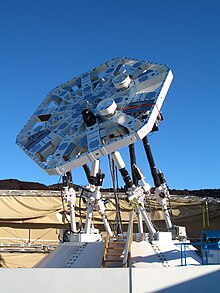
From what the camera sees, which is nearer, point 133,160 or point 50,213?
point 133,160

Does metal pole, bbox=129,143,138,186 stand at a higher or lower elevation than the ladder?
higher

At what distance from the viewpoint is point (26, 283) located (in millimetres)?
10969

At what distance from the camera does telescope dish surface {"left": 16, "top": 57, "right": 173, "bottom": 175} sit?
14.6m

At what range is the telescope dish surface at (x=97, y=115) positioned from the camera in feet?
48.0

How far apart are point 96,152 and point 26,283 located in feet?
17.0

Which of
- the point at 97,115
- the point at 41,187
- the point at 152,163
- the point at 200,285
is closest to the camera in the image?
the point at 200,285

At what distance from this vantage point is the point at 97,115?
53.2 ft

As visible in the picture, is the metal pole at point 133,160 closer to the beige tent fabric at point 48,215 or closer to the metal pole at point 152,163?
the metal pole at point 152,163

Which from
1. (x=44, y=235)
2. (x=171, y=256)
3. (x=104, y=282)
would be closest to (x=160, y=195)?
(x=171, y=256)

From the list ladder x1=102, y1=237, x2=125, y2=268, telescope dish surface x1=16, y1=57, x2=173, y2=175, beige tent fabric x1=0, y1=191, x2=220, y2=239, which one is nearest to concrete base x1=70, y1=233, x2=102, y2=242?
ladder x1=102, y1=237, x2=125, y2=268

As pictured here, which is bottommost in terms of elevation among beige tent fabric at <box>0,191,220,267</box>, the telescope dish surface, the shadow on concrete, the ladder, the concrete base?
the shadow on concrete

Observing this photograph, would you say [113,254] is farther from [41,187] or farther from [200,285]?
[41,187]

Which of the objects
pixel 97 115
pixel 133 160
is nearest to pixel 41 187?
pixel 133 160

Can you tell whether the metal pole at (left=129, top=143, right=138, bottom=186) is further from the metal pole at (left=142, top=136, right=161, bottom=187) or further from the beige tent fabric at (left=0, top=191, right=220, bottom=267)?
the beige tent fabric at (left=0, top=191, right=220, bottom=267)
